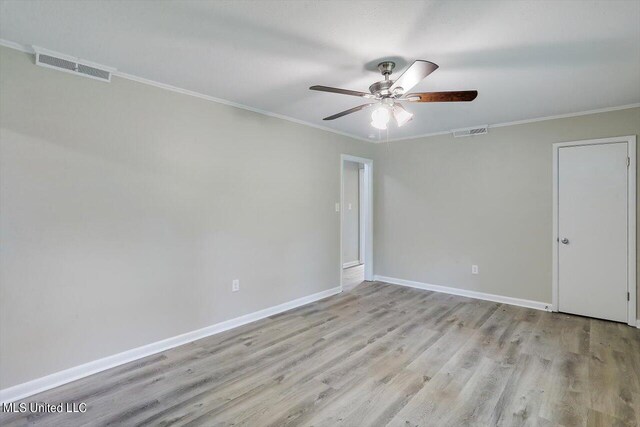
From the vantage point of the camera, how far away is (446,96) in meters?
2.20

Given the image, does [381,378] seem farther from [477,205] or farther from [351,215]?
[351,215]

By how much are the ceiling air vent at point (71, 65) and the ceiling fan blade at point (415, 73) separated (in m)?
2.29

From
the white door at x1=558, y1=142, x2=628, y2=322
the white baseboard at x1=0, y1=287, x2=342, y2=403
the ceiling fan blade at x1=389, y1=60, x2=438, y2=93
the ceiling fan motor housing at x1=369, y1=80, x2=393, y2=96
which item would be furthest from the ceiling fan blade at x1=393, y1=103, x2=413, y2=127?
the white baseboard at x1=0, y1=287, x2=342, y2=403

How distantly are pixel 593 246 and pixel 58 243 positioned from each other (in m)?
5.33

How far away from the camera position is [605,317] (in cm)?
359

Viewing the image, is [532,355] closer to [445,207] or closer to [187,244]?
[445,207]

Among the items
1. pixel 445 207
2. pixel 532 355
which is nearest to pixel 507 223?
pixel 445 207

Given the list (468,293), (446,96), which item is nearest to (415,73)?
(446,96)

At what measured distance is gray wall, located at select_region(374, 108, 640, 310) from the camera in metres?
3.91

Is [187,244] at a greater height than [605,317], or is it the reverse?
[187,244]

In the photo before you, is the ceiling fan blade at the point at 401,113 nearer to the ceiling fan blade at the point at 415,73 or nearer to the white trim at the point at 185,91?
the ceiling fan blade at the point at 415,73

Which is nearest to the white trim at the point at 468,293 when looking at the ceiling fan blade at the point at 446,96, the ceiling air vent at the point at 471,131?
the ceiling air vent at the point at 471,131

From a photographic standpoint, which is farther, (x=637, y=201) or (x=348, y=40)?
(x=637, y=201)

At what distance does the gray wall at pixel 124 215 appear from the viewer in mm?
2184
